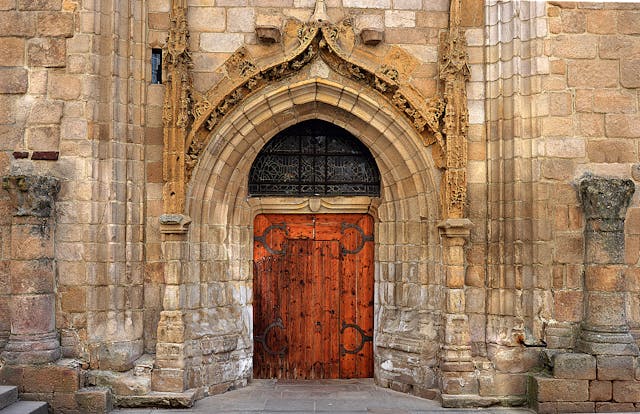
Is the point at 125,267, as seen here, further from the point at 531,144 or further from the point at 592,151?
the point at 592,151

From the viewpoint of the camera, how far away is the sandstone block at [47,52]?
19.2 ft

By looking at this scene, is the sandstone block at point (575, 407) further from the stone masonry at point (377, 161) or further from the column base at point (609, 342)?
the column base at point (609, 342)

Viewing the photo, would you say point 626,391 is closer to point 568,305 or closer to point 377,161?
point 568,305

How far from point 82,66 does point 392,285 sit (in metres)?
4.16

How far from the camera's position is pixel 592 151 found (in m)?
6.05

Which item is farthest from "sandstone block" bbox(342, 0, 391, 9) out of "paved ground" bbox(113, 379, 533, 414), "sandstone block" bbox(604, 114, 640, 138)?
"paved ground" bbox(113, 379, 533, 414)

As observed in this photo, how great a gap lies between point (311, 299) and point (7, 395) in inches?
131

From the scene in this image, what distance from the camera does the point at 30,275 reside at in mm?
5609

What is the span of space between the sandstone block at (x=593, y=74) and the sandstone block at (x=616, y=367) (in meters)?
2.82

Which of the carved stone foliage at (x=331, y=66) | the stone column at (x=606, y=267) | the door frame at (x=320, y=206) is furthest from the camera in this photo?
the door frame at (x=320, y=206)

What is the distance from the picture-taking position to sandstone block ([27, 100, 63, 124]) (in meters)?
5.84

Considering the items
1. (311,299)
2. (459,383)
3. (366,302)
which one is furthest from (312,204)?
(459,383)

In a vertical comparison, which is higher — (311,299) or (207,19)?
(207,19)

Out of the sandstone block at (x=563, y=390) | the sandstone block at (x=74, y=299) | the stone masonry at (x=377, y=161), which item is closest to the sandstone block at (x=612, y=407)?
the stone masonry at (x=377, y=161)
